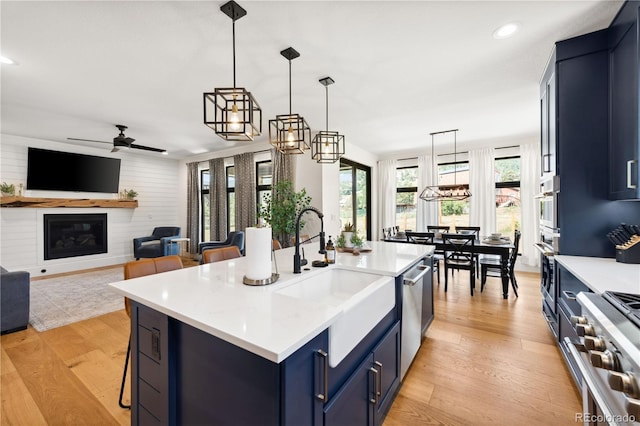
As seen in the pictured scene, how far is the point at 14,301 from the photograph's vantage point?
2.94 metres

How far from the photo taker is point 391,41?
2279 millimetres

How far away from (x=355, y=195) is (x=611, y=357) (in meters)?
5.41

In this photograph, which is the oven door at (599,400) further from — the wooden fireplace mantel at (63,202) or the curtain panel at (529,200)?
the wooden fireplace mantel at (63,202)

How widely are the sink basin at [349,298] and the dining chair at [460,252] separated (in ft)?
9.09

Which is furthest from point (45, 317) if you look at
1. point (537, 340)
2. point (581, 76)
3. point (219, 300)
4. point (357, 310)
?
point (581, 76)

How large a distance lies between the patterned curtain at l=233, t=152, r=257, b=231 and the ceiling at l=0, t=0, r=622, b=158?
174 centimetres

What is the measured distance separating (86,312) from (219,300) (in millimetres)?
3427

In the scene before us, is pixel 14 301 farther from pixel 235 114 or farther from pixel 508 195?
pixel 508 195

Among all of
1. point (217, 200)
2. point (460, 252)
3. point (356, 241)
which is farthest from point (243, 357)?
point (217, 200)

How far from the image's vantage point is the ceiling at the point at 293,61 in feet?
6.41

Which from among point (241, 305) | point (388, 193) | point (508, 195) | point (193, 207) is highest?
point (388, 193)

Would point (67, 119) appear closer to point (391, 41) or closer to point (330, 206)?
point (330, 206)

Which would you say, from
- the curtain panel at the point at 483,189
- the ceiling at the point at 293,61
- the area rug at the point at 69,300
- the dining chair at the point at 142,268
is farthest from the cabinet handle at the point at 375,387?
the curtain panel at the point at 483,189

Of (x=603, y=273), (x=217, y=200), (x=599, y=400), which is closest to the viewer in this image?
(x=599, y=400)
